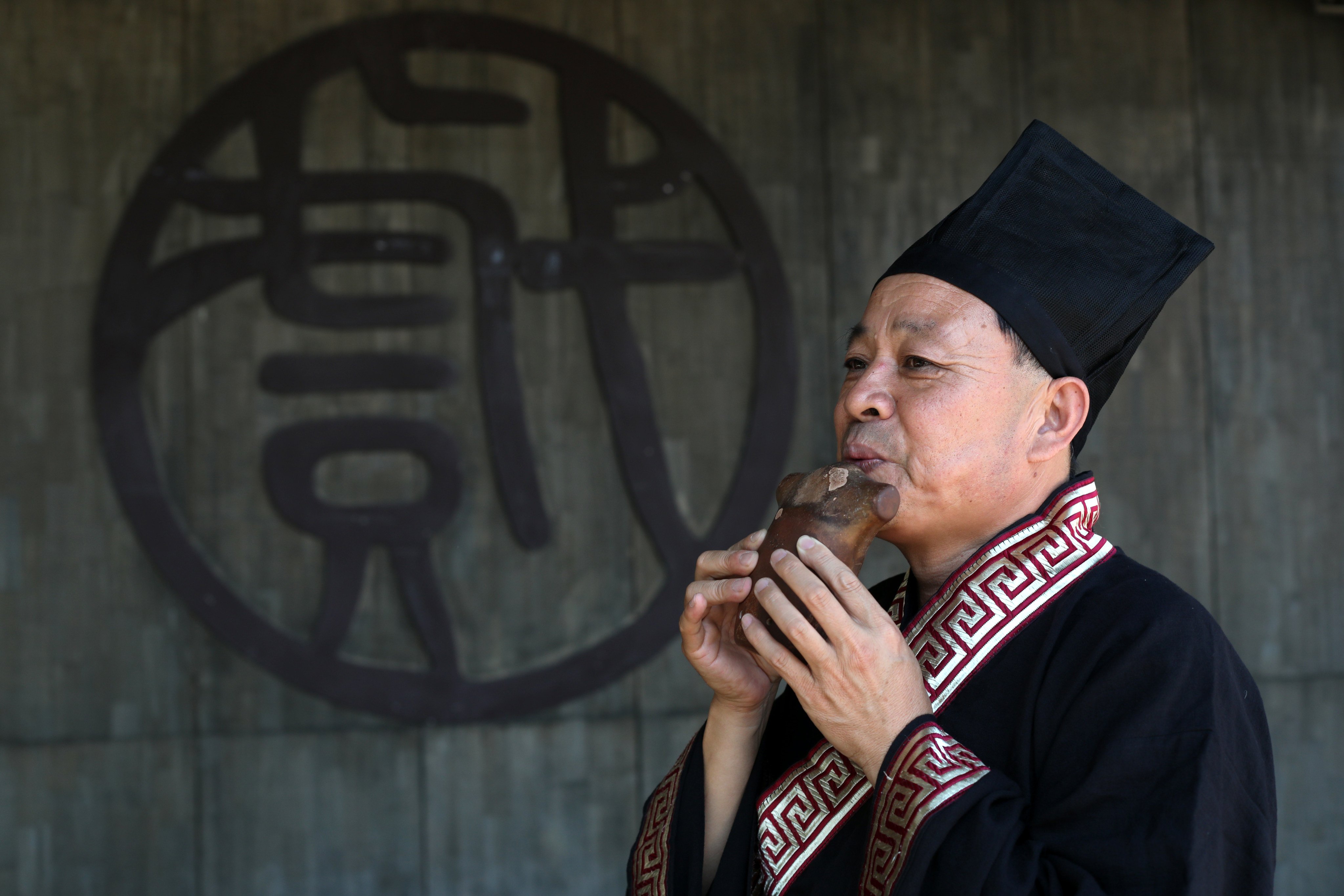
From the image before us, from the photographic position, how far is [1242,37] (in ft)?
10.6

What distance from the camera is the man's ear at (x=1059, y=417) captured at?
117 cm

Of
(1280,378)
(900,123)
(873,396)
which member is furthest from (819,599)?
(1280,378)

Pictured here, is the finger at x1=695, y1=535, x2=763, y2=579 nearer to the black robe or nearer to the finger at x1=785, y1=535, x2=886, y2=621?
the finger at x1=785, y1=535, x2=886, y2=621

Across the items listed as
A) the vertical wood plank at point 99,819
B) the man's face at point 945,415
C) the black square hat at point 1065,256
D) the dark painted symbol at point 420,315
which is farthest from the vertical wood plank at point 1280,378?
the vertical wood plank at point 99,819

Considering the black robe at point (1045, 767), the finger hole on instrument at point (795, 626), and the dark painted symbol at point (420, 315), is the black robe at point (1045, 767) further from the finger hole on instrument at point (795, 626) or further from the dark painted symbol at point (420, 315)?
the dark painted symbol at point (420, 315)

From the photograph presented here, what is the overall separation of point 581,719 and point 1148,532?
67.5 inches

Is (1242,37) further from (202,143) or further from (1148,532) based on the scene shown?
(202,143)

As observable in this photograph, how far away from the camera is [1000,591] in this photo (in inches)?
44.3

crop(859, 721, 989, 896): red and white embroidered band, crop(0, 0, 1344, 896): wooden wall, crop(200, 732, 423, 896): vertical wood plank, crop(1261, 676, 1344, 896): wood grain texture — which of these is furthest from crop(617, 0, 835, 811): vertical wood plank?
crop(859, 721, 989, 896): red and white embroidered band

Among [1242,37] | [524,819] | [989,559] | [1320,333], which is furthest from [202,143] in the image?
[1320,333]

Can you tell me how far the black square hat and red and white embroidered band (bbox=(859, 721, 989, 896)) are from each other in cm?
42

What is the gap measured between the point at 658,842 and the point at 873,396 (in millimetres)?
565

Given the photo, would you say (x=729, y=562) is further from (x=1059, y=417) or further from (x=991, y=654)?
(x=1059, y=417)

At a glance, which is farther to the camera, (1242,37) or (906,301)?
(1242,37)
